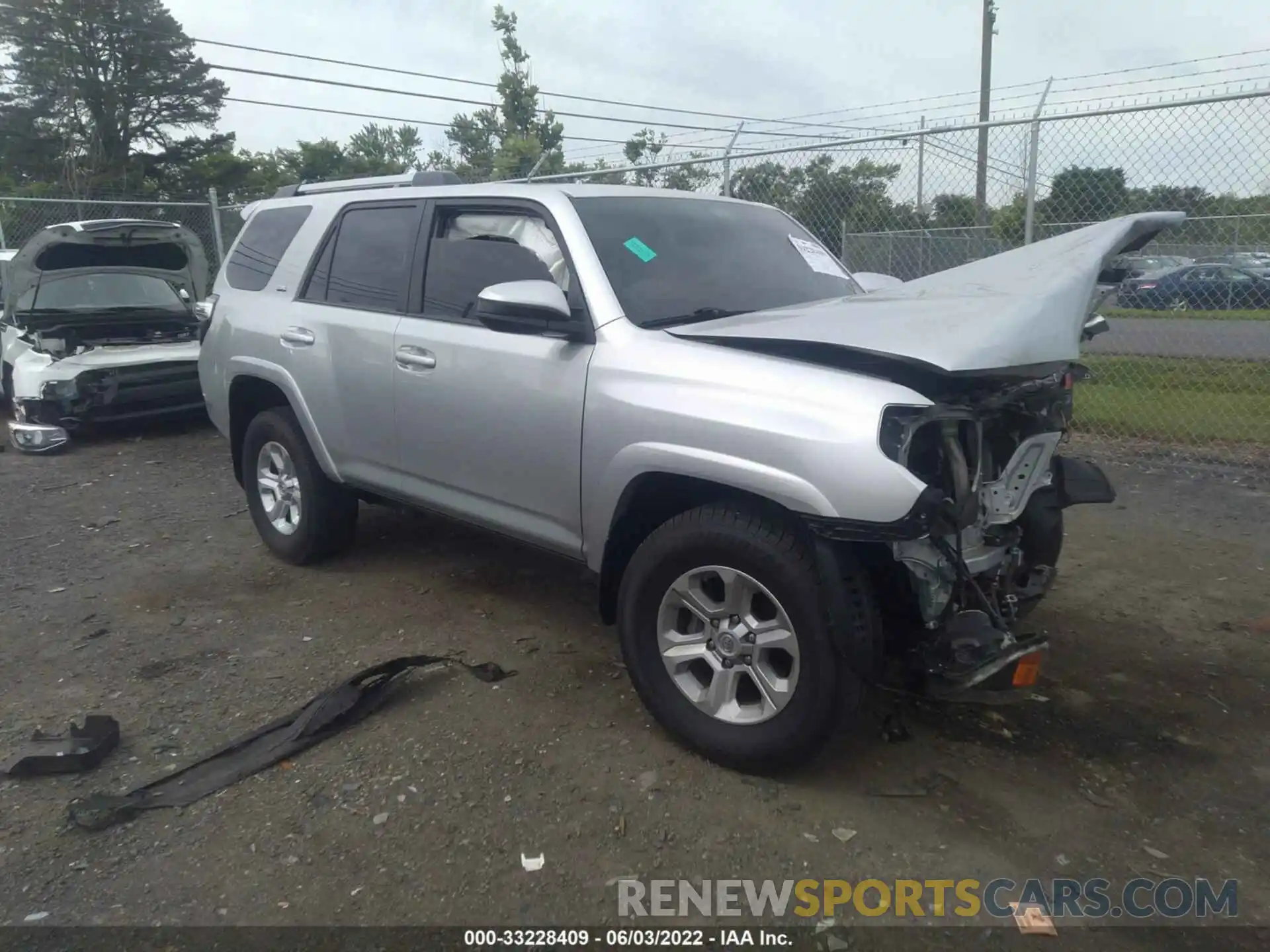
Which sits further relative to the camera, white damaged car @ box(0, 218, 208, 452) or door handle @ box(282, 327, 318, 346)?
white damaged car @ box(0, 218, 208, 452)

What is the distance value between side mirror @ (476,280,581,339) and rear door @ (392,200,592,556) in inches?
3.4

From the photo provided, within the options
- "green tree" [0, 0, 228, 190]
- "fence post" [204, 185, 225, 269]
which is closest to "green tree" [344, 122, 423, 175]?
"green tree" [0, 0, 228, 190]

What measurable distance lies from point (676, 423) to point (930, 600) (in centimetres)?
97

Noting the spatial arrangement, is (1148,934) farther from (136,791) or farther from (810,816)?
(136,791)

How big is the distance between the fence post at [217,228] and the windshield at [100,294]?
178 inches

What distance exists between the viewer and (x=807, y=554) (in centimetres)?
292

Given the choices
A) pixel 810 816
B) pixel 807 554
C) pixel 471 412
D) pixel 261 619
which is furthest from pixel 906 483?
pixel 261 619

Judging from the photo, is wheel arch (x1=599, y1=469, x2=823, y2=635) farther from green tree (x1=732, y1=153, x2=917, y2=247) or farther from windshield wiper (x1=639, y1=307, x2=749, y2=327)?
green tree (x1=732, y1=153, x2=917, y2=247)

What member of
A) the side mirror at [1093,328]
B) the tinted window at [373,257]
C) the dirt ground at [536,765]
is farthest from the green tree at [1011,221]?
the tinted window at [373,257]

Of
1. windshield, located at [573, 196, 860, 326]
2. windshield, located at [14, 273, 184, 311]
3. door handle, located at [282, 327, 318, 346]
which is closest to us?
windshield, located at [573, 196, 860, 326]

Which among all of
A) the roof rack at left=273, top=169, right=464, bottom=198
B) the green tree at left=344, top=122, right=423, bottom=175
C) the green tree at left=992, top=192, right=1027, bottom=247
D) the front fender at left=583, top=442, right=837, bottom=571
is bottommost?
the front fender at left=583, top=442, right=837, bottom=571

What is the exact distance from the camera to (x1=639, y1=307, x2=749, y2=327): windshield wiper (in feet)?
11.7

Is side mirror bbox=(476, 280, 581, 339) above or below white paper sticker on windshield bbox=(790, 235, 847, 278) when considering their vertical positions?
below

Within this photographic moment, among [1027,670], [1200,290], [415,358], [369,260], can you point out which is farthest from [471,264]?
[1200,290]
